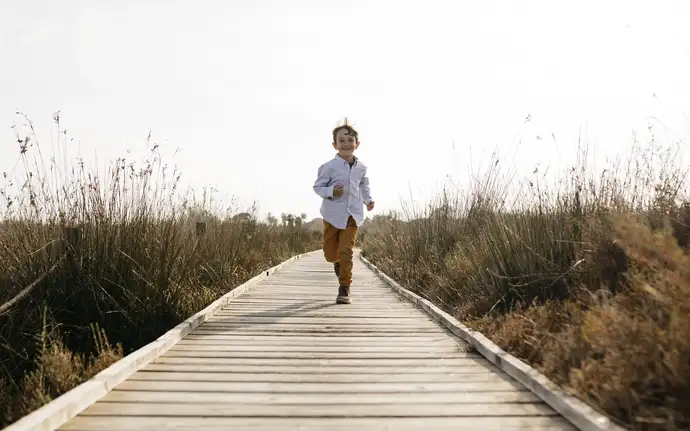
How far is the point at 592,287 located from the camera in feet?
11.9

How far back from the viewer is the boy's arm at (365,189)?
603cm

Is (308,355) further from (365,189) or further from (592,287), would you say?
(365,189)

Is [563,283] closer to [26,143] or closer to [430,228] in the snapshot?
[430,228]

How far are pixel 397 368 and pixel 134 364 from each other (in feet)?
4.47

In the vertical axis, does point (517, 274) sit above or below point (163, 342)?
above

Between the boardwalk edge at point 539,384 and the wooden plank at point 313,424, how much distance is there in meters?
0.07

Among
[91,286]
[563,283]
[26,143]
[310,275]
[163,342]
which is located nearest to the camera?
[163,342]

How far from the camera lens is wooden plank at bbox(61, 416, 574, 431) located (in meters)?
2.25

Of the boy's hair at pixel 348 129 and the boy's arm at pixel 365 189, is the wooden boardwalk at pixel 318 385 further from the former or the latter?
the boy's hair at pixel 348 129

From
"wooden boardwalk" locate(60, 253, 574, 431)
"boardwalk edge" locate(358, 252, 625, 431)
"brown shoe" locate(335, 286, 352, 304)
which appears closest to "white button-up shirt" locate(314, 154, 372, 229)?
"brown shoe" locate(335, 286, 352, 304)

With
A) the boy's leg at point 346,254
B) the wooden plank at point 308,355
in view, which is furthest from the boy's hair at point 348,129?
the wooden plank at point 308,355

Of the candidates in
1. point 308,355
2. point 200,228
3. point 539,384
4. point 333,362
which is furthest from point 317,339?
point 200,228

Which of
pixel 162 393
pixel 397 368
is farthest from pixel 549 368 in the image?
pixel 162 393

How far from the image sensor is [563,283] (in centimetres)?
405
